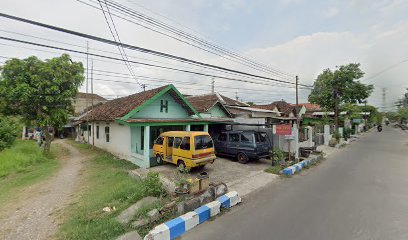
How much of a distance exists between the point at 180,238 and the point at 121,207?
239cm

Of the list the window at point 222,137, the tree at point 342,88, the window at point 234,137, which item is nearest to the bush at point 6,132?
the window at point 222,137

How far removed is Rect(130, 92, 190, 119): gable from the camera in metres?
12.4

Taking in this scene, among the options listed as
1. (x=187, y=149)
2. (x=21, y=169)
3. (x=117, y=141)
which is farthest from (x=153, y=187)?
(x=21, y=169)

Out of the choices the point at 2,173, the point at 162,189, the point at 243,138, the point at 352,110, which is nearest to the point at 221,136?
the point at 243,138

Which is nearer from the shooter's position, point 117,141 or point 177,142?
point 177,142

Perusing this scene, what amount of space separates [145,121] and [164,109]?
2964 mm

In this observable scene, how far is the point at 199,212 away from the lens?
17.2ft

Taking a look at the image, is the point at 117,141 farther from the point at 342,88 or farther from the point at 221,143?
the point at 342,88

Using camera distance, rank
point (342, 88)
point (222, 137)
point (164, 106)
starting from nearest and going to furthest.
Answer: point (164, 106) < point (222, 137) < point (342, 88)

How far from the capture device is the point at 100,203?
624 cm

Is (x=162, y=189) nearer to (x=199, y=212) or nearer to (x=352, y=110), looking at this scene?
(x=199, y=212)

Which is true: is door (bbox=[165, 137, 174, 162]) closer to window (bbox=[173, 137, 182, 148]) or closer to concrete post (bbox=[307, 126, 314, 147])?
window (bbox=[173, 137, 182, 148])

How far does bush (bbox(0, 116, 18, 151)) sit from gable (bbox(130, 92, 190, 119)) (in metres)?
11.1

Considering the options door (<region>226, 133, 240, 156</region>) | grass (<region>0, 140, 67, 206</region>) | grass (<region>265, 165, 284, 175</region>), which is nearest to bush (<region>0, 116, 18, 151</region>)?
grass (<region>0, 140, 67, 206</region>)
